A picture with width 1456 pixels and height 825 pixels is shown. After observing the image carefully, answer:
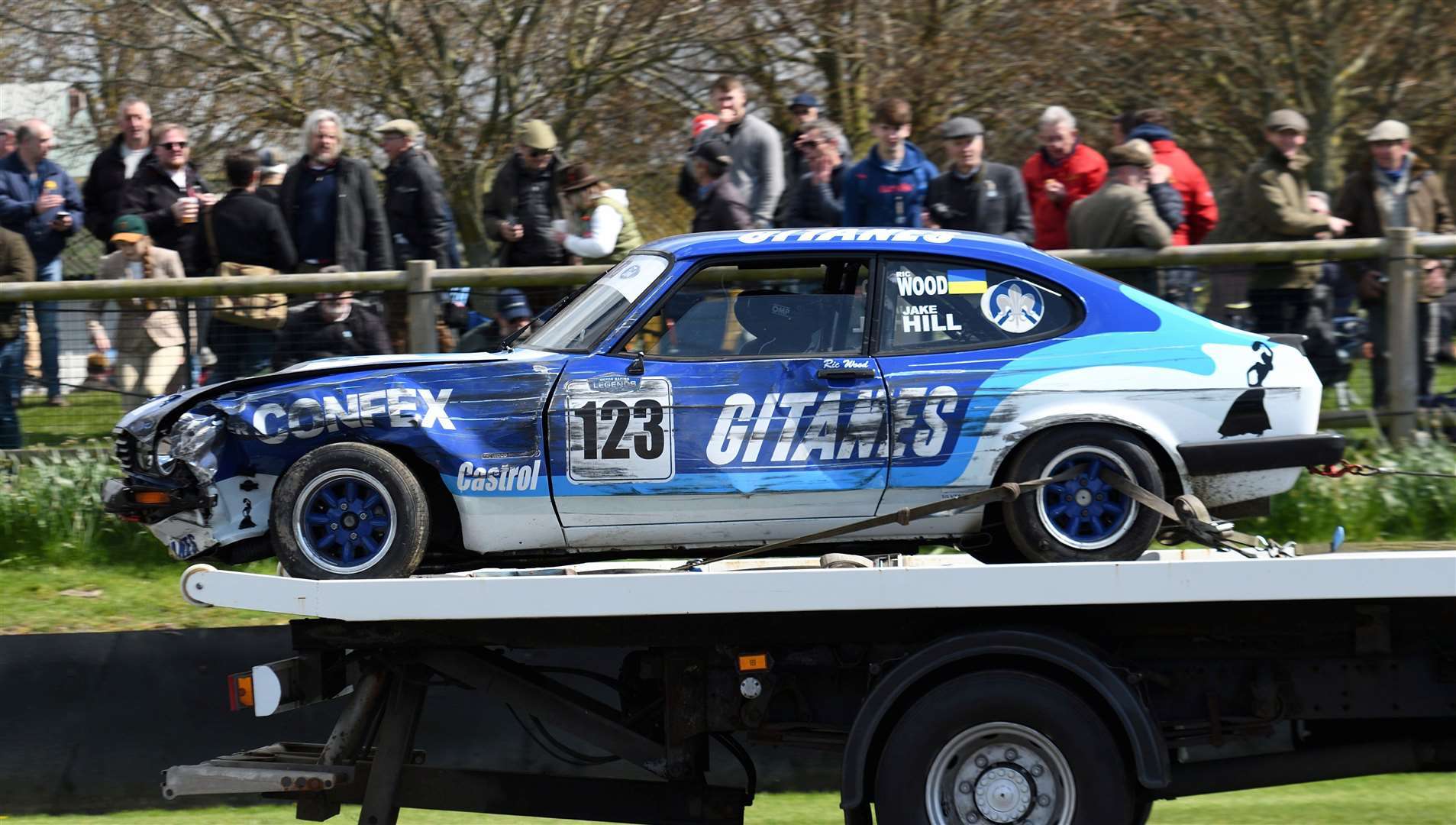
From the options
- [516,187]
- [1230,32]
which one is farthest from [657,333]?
[1230,32]

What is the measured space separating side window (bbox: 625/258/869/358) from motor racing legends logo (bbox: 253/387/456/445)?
69 centimetres

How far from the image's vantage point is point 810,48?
47.1ft

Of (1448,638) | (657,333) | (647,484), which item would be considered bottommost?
(1448,638)

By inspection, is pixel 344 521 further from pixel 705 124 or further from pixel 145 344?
pixel 705 124

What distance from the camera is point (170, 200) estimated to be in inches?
383

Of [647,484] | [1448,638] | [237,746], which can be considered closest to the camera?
[1448,638]

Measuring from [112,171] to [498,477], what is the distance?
5.68 metres

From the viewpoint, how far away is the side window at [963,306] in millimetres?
5637

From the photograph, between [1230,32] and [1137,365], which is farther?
[1230,32]

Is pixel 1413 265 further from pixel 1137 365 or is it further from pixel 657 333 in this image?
pixel 657 333

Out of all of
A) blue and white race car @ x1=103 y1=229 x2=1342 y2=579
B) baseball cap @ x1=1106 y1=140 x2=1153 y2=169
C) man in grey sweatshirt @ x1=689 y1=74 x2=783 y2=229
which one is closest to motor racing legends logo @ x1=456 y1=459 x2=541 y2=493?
blue and white race car @ x1=103 y1=229 x2=1342 y2=579

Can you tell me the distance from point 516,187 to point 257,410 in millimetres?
3752

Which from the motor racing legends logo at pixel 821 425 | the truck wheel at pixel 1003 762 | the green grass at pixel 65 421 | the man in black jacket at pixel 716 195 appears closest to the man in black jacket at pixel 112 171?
the green grass at pixel 65 421

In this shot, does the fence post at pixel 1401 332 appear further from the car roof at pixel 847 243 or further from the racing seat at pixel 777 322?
the racing seat at pixel 777 322
